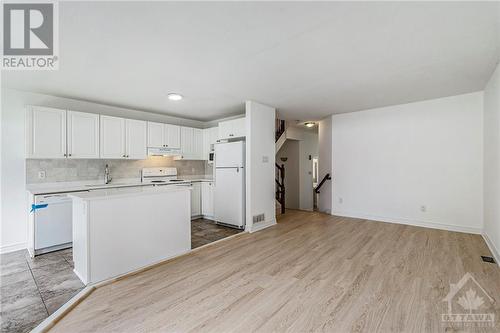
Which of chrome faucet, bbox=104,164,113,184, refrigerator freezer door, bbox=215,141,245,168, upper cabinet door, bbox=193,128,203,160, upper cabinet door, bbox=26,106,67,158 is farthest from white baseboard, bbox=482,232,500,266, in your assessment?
upper cabinet door, bbox=26,106,67,158

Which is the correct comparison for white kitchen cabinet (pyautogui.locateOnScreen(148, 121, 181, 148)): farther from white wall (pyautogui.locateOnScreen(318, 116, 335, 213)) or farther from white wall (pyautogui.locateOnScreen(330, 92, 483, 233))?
white wall (pyautogui.locateOnScreen(330, 92, 483, 233))

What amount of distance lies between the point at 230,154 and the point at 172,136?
5.27 ft

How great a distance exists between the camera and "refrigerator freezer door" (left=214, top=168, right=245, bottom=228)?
4.37 meters

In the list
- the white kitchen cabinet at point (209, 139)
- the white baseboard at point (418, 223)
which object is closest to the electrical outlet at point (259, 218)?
the white baseboard at point (418, 223)

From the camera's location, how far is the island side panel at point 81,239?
2.26 meters

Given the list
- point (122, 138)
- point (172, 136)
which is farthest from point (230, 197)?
point (122, 138)

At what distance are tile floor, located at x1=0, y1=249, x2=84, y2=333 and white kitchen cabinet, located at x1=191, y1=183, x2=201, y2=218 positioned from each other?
2377 millimetres

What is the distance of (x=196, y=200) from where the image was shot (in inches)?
205

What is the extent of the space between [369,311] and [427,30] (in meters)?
2.50

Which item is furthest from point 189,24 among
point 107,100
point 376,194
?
point 376,194

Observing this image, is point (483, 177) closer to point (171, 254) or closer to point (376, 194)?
point (376, 194)

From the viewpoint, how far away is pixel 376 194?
482 cm

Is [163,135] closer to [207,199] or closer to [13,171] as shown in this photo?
[207,199]

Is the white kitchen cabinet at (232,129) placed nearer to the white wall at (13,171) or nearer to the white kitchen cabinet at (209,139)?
the white kitchen cabinet at (209,139)
